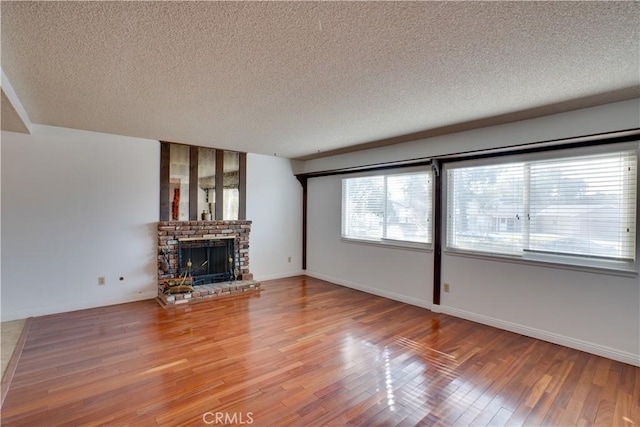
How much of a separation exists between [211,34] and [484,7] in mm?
1476

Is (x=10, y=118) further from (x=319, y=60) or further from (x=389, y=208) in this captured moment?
(x=389, y=208)

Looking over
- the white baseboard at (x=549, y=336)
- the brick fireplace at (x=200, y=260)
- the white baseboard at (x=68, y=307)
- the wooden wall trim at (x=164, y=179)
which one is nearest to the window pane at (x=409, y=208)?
the white baseboard at (x=549, y=336)

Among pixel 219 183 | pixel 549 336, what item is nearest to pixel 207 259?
pixel 219 183

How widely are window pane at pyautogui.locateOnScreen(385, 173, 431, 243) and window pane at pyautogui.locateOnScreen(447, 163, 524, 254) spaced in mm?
369

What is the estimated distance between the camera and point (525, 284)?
3.43 meters

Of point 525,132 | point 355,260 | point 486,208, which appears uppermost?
point 525,132

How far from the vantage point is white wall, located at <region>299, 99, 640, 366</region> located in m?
2.82

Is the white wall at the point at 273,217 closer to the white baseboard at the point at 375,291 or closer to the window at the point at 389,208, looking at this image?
the white baseboard at the point at 375,291

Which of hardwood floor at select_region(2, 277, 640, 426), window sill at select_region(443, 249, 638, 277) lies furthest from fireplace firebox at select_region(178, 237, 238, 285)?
window sill at select_region(443, 249, 638, 277)

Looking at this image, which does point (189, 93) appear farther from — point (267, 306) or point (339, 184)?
point (339, 184)

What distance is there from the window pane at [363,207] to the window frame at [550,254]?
1.15 m

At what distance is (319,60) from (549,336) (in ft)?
11.7

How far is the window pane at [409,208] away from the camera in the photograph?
14.5 ft

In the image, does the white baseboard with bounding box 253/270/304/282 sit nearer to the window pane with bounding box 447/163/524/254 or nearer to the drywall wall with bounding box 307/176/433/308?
the drywall wall with bounding box 307/176/433/308
